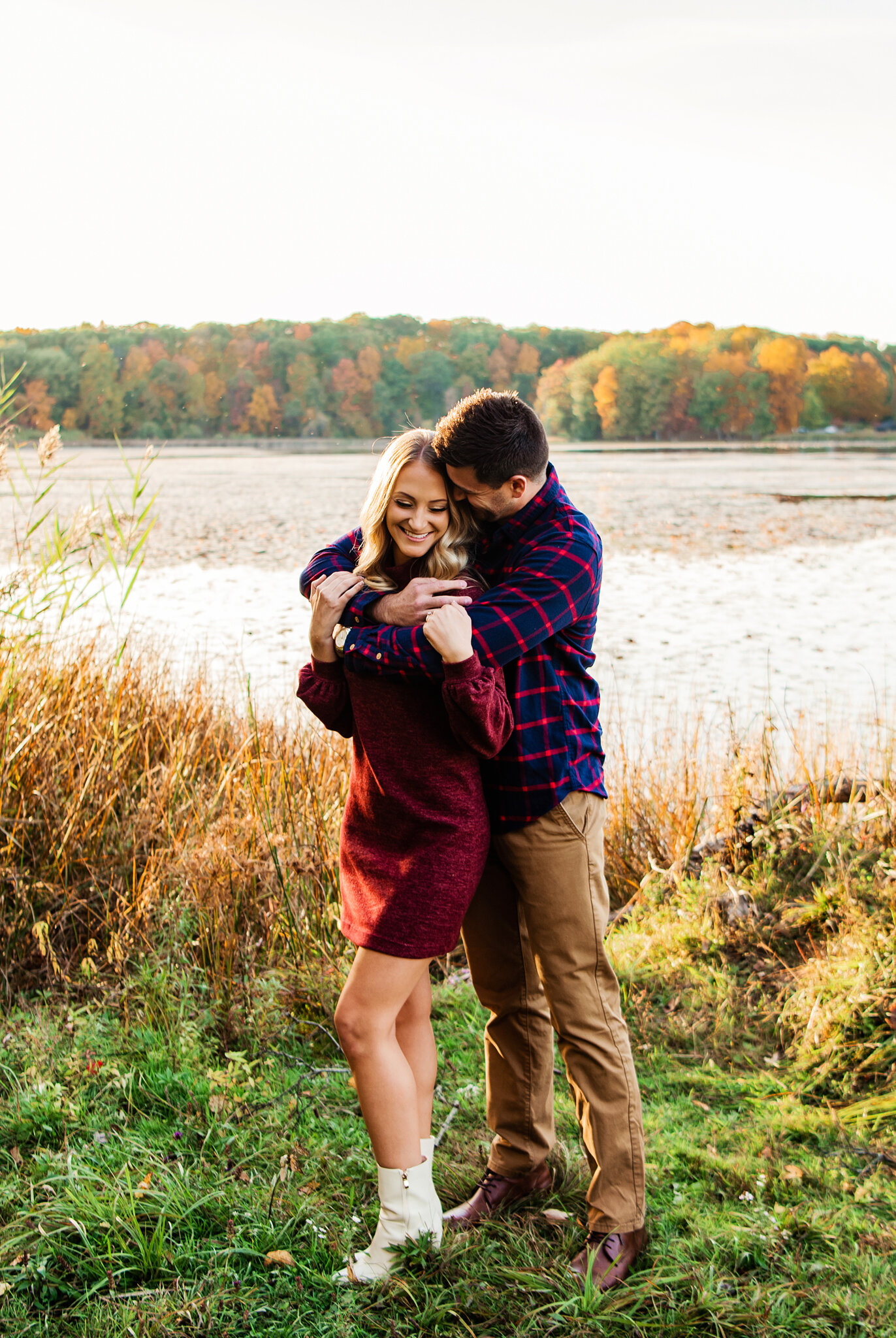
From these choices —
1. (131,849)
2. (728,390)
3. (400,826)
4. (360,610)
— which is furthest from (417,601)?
(728,390)

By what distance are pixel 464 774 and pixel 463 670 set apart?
0.29m

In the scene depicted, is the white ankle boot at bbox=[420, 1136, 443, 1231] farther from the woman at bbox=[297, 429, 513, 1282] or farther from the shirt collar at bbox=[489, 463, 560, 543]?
the shirt collar at bbox=[489, 463, 560, 543]

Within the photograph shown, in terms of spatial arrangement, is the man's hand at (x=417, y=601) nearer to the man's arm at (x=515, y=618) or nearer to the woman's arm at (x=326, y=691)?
the man's arm at (x=515, y=618)

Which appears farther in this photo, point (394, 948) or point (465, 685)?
point (394, 948)

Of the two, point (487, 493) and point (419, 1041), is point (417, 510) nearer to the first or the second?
point (487, 493)

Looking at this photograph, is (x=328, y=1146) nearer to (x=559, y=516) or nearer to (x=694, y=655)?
(x=559, y=516)

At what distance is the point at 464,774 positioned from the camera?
7.04 feet

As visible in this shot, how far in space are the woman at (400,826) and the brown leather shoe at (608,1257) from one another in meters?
0.34

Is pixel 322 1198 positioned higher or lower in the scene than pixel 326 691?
lower

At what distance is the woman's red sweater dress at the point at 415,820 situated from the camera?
2115mm

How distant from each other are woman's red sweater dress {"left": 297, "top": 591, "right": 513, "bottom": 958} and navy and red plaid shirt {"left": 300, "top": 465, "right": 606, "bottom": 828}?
0.07 metres

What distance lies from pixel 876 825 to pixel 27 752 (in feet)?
10.9

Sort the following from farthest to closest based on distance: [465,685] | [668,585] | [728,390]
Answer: [728,390]
[668,585]
[465,685]

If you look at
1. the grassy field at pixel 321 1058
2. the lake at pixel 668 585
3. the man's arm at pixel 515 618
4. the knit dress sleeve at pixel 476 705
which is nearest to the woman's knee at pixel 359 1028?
the grassy field at pixel 321 1058
